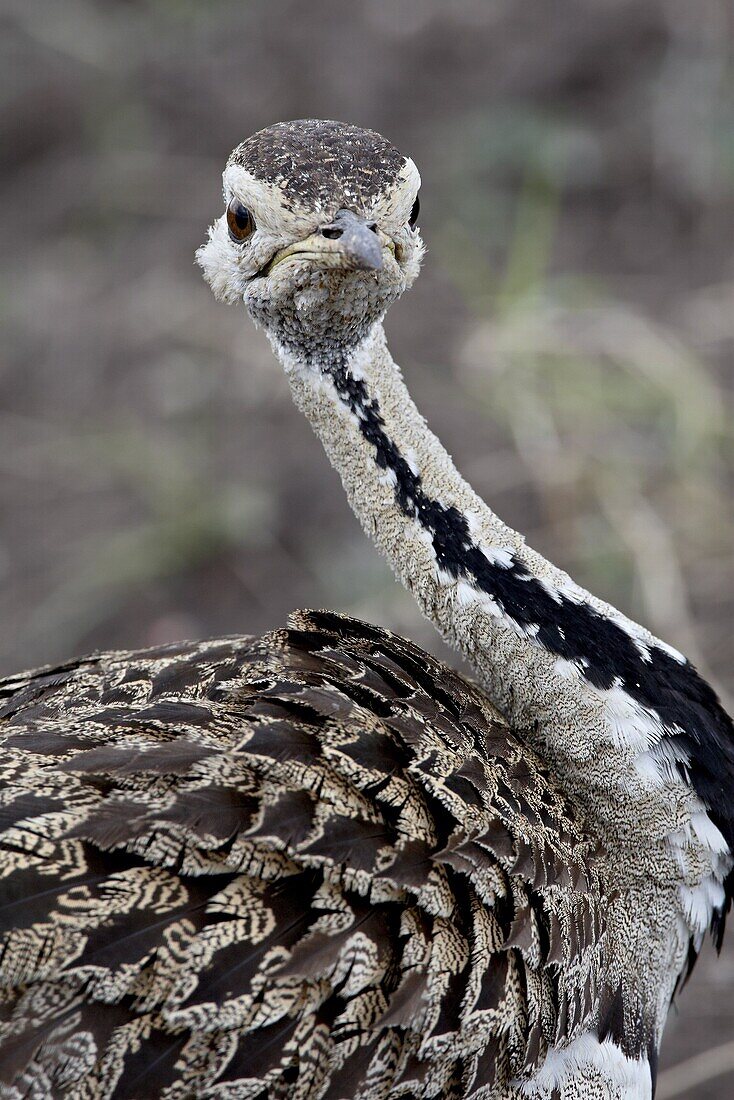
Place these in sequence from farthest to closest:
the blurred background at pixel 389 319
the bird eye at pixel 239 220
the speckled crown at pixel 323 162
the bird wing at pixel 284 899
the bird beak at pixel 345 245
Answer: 1. the blurred background at pixel 389 319
2. the bird eye at pixel 239 220
3. the speckled crown at pixel 323 162
4. the bird beak at pixel 345 245
5. the bird wing at pixel 284 899

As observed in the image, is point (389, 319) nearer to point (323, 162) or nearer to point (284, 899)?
point (323, 162)

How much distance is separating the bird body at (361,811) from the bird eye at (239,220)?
12 millimetres

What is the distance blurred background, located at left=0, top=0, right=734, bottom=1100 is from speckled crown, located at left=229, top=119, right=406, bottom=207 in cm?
224

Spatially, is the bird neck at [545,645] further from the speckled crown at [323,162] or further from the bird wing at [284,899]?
the speckled crown at [323,162]

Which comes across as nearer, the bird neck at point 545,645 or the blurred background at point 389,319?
the bird neck at point 545,645

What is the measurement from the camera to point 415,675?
8.38 feet

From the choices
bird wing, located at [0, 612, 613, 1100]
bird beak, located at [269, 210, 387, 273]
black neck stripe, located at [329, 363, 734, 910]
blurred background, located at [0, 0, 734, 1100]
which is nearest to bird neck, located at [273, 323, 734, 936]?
black neck stripe, located at [329, 363, 734, 910]

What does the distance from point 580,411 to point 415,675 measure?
2.73 meters

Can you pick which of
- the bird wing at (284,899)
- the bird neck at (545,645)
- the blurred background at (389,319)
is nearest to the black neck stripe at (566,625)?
the bird neck at (545,645)

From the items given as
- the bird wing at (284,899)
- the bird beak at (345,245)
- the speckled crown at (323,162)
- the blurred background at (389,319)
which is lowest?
the bird wing at (284,899)

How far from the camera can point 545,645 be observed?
2.49 m

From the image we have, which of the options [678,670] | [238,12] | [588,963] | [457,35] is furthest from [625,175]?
[588,963]

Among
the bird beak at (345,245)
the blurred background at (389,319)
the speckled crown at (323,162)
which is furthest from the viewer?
the blurred background at (389,319)

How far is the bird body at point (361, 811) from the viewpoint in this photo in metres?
2.04
